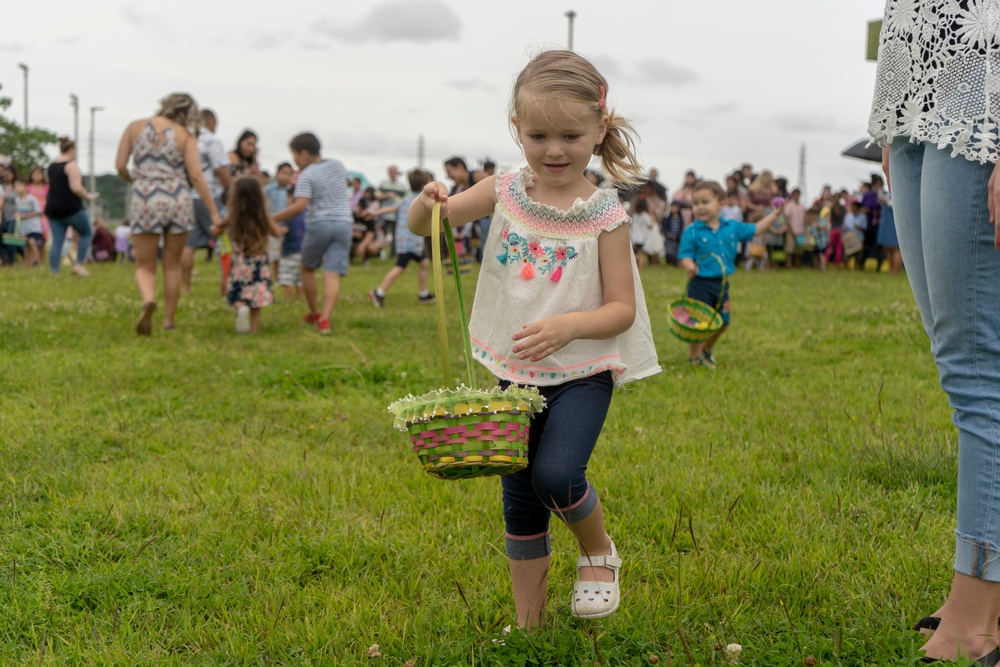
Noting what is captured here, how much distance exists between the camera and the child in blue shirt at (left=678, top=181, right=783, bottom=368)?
24.4ft

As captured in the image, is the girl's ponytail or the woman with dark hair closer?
the girl's ponytail

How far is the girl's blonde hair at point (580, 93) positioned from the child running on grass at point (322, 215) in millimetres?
6593

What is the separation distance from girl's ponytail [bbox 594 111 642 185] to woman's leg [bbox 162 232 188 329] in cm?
648

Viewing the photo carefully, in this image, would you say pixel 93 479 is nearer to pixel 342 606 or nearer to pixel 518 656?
pixel 342 606

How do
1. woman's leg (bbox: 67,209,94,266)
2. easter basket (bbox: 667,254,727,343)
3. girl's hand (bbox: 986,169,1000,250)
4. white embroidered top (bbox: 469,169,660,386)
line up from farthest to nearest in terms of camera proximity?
woman's leg (bbox: 67,209,94,266) → easter basket (bbox: 667,254,727,343) → white embroidered top (bbox: 469,169,660,386) → girl's hand (bbox: 986,169,1000,250)

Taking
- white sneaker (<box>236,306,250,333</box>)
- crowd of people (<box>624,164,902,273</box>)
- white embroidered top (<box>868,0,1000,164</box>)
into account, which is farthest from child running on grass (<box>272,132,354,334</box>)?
crowd of people (<box>624,164,902,273</box>)

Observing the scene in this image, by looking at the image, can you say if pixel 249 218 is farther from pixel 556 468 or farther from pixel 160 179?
pixel 556 468

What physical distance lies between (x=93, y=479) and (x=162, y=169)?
4.85 metres

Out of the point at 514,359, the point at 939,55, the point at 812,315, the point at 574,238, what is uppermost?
the point at 939,55

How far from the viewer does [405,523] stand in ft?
11.9

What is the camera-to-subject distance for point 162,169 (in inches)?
326

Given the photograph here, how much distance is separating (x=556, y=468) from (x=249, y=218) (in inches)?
285

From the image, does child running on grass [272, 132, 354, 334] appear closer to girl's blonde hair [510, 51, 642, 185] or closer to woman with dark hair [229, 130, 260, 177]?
woman with dark hair [229, 130, 260, 177]

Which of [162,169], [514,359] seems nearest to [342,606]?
[514,359]
